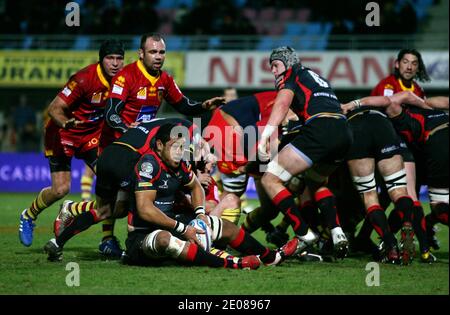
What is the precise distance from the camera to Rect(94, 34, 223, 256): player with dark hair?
8141 millimetres

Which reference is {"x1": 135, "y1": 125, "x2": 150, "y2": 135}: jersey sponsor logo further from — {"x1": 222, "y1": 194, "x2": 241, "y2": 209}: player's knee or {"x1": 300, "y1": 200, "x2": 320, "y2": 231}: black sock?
{"x1": 300, "y1": 200, "x2": 320, "y2": 231}: black sock

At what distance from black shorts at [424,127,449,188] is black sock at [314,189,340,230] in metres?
1.12

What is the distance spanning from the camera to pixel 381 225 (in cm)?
789

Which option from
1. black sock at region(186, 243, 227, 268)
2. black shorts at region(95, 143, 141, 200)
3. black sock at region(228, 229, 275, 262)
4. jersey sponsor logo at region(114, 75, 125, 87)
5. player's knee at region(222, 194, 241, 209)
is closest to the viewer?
black sock at region(186, 243, 227, 268)

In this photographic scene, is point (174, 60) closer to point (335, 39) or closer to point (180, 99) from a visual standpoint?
point (335, 39)

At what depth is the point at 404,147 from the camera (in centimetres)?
852

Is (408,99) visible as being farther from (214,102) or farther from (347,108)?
(214,102)

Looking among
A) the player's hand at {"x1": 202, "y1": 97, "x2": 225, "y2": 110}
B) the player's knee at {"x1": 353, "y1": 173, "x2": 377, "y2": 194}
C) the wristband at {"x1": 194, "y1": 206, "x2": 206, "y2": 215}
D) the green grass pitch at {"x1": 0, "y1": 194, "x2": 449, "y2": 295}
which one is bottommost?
the green grass pitch at {"x1": 0, "y1": 194, "x2": 449, "y2": 295}

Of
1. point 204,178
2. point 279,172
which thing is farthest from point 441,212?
point 204,178

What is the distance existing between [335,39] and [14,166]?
8784mm

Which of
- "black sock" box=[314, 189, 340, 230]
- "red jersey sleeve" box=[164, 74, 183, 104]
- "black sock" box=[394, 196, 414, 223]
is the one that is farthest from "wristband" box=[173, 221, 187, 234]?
"black sock" box=[394, 196, 414, 223]

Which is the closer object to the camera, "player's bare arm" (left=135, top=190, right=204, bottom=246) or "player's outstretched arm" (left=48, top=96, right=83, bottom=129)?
"player's bare arm" (left=135, top=190, right=204, bottom=246)

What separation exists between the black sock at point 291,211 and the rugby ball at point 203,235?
790 mm

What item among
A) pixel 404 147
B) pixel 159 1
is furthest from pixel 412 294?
pixel 159 1
